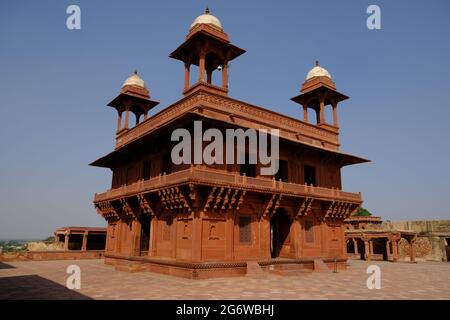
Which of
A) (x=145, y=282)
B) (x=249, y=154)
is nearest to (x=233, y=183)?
(x=249, y=154)

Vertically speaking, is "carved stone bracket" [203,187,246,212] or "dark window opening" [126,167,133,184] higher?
"dark window opening" [126,167,133,184]

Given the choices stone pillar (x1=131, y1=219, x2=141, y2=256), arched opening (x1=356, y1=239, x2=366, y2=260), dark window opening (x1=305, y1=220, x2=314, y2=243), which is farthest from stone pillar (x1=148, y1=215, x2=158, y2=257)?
arched opening (x1=356, y1=239, x2=366, y2=260)

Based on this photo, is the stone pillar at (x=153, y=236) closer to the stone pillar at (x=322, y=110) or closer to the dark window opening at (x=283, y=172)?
the dark window opening at (x=283, y=172)

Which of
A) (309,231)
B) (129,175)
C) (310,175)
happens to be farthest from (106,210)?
(310,175)

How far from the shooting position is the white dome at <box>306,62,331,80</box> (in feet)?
80.0

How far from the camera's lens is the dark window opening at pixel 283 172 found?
20094 mm

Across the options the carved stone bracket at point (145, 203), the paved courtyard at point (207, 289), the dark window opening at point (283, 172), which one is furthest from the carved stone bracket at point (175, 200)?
the dark window opening at point (283, 172)

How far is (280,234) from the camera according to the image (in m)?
20.4

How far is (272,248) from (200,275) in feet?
24.7

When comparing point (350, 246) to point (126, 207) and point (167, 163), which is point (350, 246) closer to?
point (126, 207)

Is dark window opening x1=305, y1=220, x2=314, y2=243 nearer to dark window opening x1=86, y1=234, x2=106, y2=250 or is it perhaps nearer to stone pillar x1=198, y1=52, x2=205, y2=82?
stone pillar x1=198, y1=52, x2=205, y2=82

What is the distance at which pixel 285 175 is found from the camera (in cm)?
2014

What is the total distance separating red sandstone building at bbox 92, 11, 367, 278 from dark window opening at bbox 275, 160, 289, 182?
0.06 m
